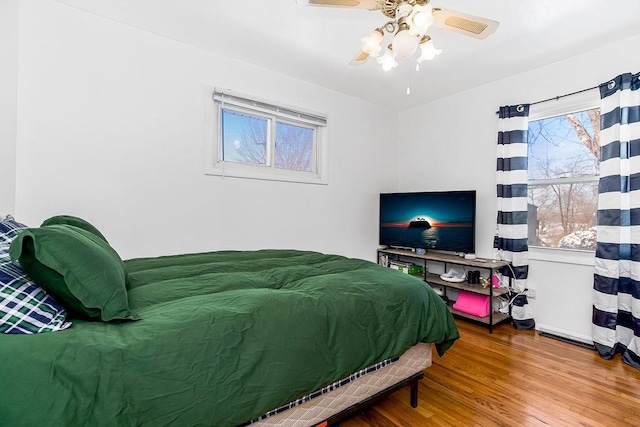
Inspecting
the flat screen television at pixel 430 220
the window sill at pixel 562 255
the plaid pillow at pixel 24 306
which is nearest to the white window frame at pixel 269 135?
the flat screen television at pixel 430 220

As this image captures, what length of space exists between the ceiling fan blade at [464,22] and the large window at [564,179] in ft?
5.93

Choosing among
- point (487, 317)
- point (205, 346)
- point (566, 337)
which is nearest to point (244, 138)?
point (205, 346)

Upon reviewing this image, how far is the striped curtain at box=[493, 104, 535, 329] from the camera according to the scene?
10.2 feet

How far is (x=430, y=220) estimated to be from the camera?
3.63 metres

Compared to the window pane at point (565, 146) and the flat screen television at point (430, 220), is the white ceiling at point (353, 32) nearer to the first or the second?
the window pane at point (565, 146)

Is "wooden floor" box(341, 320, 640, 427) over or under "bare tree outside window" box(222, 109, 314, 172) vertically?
under

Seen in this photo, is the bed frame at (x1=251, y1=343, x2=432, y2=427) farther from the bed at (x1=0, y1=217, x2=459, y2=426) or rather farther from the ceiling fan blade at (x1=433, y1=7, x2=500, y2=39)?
the ceiling fan blade at (x1=433, y1=7, x2=500, y2=39)

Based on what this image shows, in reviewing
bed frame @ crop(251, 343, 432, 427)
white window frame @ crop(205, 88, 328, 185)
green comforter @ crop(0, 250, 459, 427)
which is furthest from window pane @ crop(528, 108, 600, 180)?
bed frame @ crop(251, 343, 432, 427)

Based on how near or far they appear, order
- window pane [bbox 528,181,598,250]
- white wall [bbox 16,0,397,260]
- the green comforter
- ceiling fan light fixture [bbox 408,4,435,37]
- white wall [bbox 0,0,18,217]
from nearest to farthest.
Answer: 1. the green comforter
2. ceiling fan light fixture [bbox 408,4,435,37]
3. white wall [bbox 0,0,18,217]
4. white wall [bbox 16,0,397,260]
5. window pane [bbox 528,181,598,250]

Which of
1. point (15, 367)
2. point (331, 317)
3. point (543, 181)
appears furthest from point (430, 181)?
point (15, 367)

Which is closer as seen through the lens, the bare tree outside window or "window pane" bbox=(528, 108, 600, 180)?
"window pane" bbox=(528, 108, 600, 180)

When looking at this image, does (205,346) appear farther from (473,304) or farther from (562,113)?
(562,113)

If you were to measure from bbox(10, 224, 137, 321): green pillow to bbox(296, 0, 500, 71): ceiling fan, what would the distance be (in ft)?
4.73

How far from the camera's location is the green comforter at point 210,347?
0.81 metres
